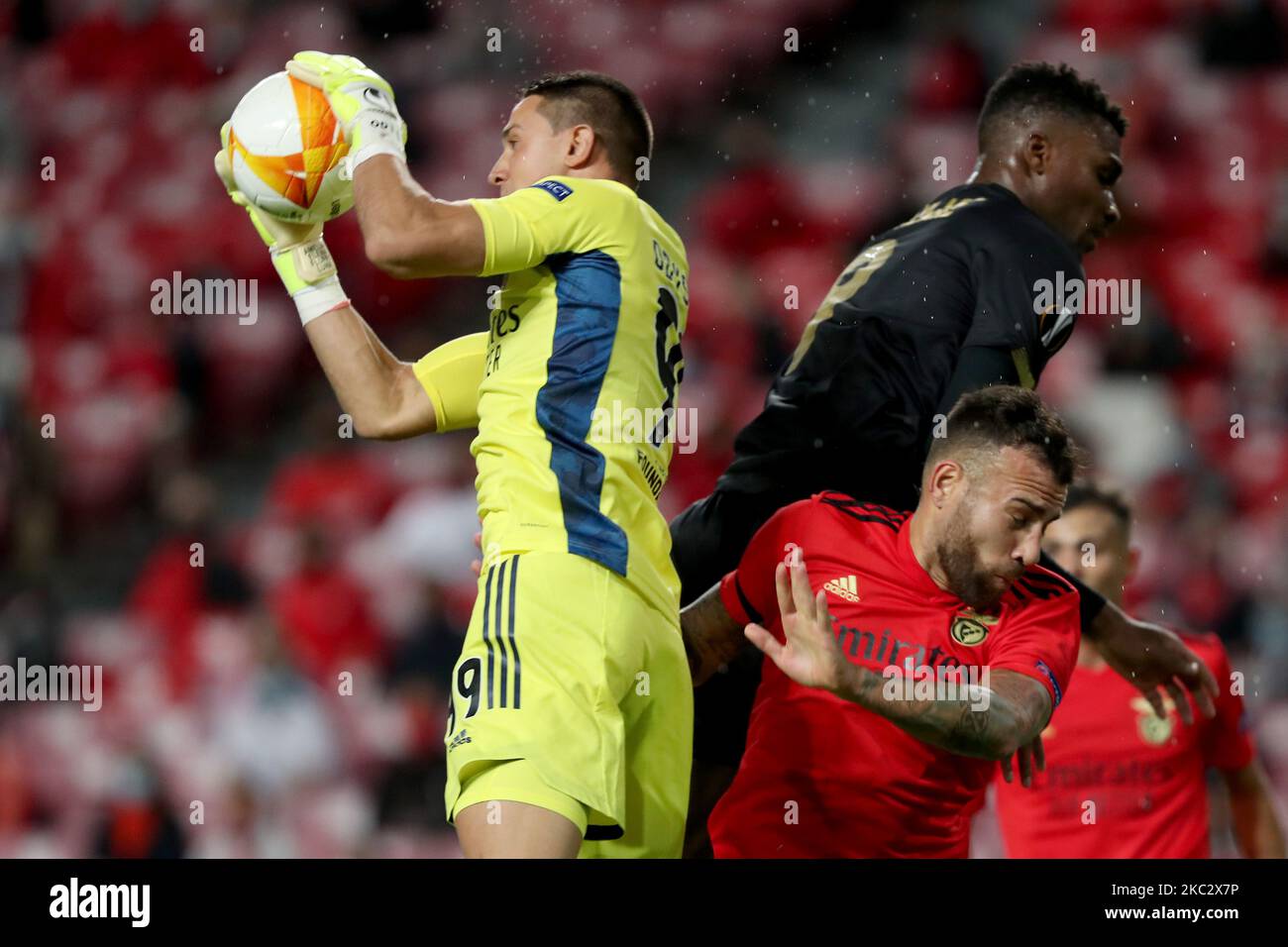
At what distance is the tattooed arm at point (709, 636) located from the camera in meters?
3.16

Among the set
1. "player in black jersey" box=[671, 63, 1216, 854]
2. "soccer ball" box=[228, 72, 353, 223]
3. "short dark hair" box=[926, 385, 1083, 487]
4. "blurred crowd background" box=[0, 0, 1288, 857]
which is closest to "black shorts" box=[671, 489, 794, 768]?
"player in black jersey" box=[671, 63, 1216, 854]

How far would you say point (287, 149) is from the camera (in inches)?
110

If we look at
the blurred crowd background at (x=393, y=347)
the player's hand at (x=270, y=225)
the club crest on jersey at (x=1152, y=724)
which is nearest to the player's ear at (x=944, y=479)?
the player's hand at (x=270, y=225)

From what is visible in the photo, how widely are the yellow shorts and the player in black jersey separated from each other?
0.76 meters

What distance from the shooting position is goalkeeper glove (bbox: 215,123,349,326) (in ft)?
9.61

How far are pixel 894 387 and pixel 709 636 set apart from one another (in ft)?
2.13

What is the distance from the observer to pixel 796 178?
21.6 ft

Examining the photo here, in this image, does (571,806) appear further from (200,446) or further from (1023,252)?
(200,446)

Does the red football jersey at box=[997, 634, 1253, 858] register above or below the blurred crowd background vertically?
below

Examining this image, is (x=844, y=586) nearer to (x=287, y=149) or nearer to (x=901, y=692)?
(x=901, y=692)

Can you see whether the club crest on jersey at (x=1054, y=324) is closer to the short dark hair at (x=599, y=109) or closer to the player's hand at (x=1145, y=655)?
the player's hand at (x=1145, y=655)

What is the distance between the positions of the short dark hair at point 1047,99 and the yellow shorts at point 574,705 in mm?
1730

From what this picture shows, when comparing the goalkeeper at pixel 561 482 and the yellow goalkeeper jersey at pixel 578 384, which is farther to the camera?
the yellow goalkeeper jersey at pixel 578 384

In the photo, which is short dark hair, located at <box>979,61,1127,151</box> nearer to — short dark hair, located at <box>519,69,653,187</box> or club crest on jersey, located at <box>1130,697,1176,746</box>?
short dark hair, located at <box>519,69,653,187</box>
